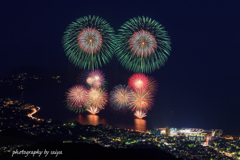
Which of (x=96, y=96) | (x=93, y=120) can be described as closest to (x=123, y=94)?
(x=96, y=96)

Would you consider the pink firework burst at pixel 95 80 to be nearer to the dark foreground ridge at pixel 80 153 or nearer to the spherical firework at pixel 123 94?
the spherical firework at pixel 123 94

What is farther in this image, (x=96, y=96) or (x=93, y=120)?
(x=93, y=120)

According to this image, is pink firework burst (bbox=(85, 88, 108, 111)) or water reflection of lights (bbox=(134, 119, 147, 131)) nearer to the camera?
pink firework burst (bbox=(85, 88, 108, 111))

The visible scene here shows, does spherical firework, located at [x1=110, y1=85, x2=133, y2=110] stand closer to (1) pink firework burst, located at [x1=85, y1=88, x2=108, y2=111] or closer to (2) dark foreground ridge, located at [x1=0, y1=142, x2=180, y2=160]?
(1) pink firework burst, located at [x1=85, y1=88, x2=108, y2=111]

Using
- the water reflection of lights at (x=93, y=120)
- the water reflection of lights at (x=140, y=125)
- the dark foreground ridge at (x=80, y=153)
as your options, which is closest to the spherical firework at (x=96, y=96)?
the water reflection of lights at (x=140, y=125)

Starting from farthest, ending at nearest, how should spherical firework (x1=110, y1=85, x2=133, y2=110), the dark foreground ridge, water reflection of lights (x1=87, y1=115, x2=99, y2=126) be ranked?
water reflection of lights (x1=87, y1=115, x2=99, y2=126)
spherical firework (x1=110, y1=85, x2=133, y2=110)
the dark foreground ridge

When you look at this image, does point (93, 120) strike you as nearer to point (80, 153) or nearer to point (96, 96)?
point (96, 96)

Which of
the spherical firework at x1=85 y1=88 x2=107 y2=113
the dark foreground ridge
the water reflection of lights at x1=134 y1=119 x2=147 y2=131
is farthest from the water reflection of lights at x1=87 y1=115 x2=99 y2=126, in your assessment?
the dark foreground ridge

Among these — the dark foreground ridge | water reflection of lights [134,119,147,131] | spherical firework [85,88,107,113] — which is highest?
spherical firework [85,88,107,113]
